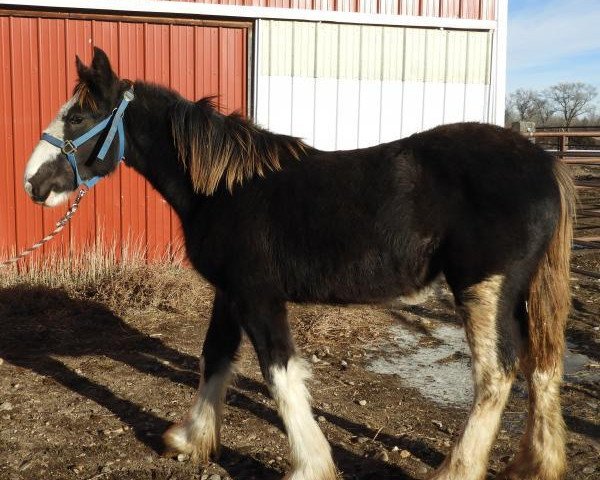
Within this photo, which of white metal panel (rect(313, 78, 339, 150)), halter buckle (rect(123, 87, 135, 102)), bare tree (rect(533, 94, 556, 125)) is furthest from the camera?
bare tree (rect(533, 94, 556, 125))

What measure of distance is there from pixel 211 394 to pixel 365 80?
509 cm

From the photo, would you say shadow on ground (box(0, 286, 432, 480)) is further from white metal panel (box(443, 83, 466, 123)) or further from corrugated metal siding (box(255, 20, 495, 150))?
white metal panel (box(443, 83, 466, 123))

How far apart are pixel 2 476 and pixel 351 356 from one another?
2643 mm

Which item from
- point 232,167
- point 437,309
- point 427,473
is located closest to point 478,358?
point 427,473

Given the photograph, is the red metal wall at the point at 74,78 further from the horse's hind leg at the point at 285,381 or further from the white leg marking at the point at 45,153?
the horse's hind leg at the point at 285,381

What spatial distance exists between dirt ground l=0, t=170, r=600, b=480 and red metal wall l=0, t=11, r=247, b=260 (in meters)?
1.07

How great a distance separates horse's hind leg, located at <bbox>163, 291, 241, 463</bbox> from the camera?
3.40 m

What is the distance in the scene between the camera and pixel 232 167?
3.21 m

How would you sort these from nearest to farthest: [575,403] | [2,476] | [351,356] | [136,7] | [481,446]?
1. [481,446]
2. [2,476]
3. [575,403]
4. [351,356]
5. [136,7]

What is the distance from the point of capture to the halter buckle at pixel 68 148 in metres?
3.29

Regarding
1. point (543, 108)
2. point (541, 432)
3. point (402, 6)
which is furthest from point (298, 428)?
point (543, 108)

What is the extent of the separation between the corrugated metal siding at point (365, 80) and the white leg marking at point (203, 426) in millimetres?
4370

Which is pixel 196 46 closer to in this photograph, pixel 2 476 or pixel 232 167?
pixel 232 167

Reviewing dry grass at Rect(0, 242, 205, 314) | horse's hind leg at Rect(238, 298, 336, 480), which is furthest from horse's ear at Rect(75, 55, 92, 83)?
dry grass at Rect(0, 242, 205, 314)
